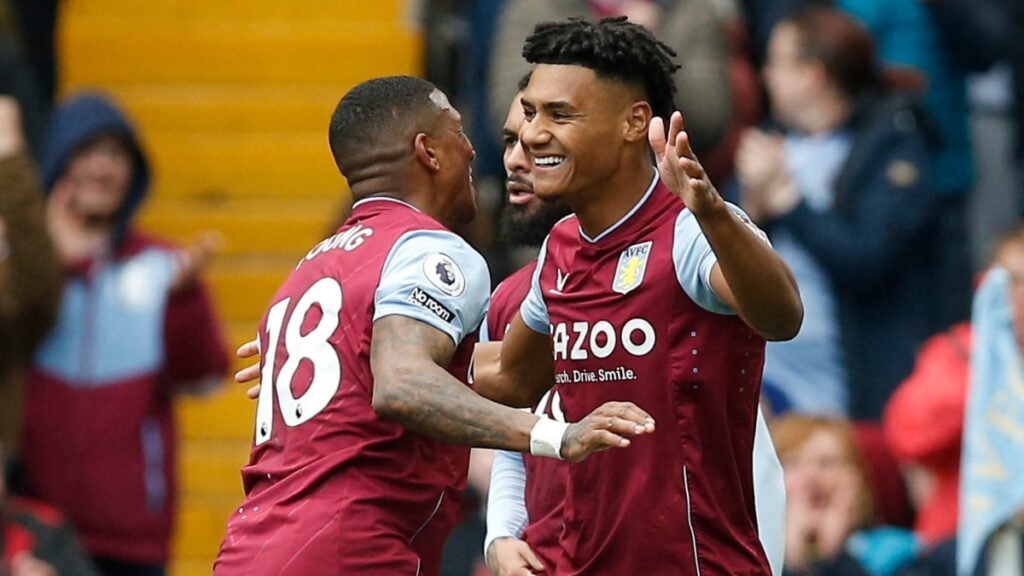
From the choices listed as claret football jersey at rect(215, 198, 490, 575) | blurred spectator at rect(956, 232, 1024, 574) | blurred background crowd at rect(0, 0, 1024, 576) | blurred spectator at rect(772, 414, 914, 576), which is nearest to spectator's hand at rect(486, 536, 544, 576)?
claret football jersey at rect(215, 198, 490, 575)

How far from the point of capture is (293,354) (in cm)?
554

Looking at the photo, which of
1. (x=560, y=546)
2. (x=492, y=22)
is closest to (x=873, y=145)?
(x=492, y=22)

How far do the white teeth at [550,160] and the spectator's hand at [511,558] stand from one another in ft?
3.40

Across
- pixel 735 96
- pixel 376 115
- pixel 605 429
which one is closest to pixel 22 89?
pixel 735 96

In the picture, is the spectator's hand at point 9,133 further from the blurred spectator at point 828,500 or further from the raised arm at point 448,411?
the raised arm at point 448,411

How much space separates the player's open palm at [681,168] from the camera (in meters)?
5.00

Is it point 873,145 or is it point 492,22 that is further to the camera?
point 492,22

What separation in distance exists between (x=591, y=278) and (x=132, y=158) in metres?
4.48

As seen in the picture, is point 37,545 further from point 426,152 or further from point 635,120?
point 635,120

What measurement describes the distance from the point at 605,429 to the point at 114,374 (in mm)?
4733

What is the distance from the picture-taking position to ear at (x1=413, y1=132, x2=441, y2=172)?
5754 millimetres

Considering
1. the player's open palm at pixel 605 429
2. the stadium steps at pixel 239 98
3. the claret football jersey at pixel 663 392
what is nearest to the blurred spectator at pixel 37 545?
the stadium steps at pixel 239 98

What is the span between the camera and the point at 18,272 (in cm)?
916

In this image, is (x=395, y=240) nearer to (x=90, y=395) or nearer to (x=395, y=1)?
(x=90, y=395)
